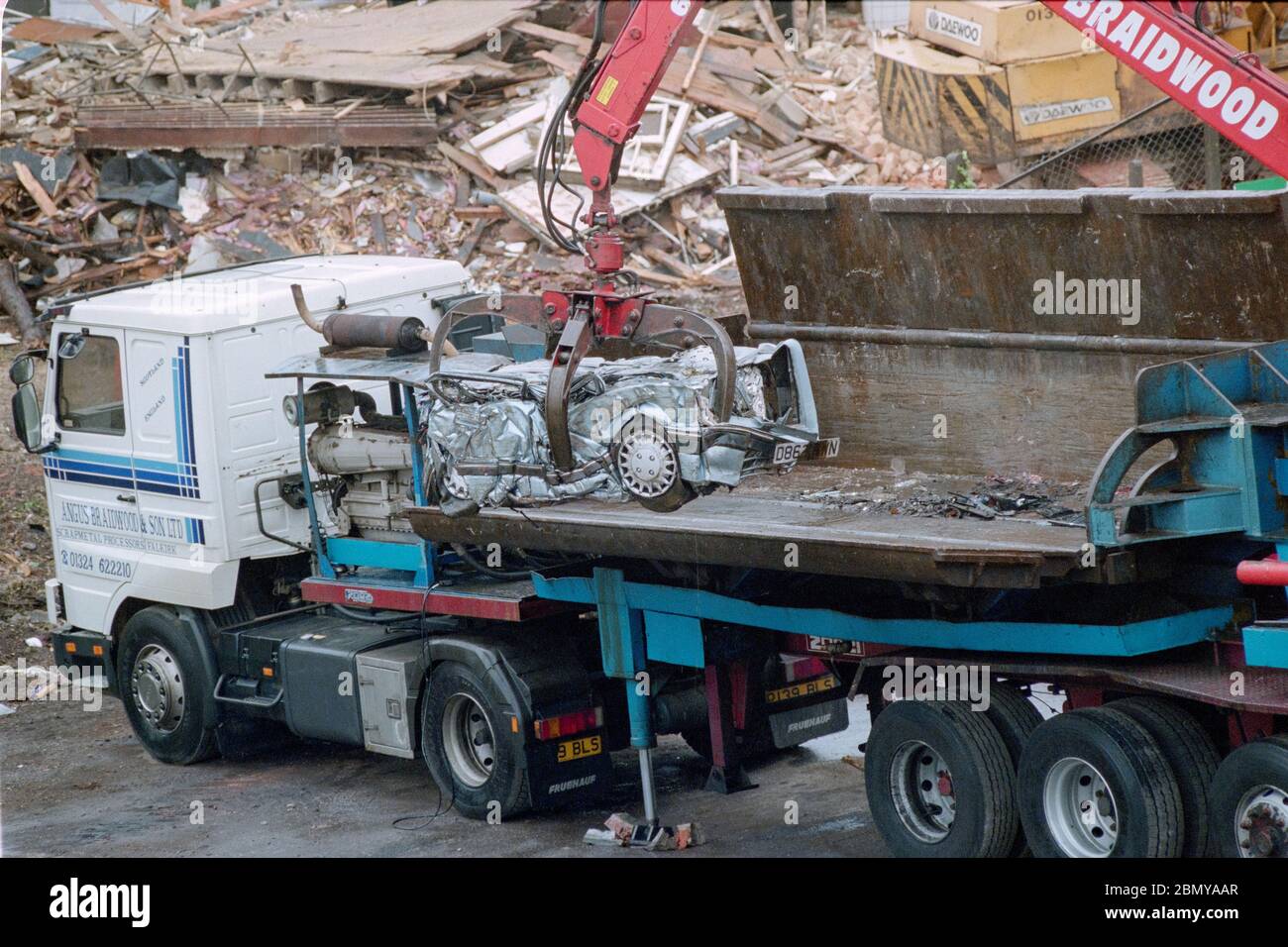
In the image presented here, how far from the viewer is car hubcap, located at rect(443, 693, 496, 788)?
8484mm

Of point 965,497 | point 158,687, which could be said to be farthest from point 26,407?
point 965,497

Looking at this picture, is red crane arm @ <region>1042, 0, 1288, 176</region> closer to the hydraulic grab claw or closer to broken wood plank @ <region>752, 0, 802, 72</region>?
the hydraulic grab claw

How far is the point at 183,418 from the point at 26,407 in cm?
116

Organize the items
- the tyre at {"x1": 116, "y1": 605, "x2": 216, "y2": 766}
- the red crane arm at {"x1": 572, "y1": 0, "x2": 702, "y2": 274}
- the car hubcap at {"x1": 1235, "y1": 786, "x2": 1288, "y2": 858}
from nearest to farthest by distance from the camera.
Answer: the car hubcap at {"x1": 1235, "y1": 786, "x2": 1288, "y2": 858}, the red crane arm at {"x1": 572, "y1": 0, "x2": 702, "y2": 274}, the tyre at {"x1": 116, "y1": 605, "x2": 216, "y2": 766}

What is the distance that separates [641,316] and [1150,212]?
7.77 ft

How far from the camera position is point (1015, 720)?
665 cm

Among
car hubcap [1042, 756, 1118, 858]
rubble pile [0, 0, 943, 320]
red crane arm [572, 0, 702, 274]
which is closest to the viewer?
car hubcap [1042, 756, 1118, 858]

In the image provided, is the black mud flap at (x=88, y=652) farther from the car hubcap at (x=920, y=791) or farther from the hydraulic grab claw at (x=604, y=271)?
the car hubcap at (x=920, y=791)

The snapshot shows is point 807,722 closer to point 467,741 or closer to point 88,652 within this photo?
point 467,741

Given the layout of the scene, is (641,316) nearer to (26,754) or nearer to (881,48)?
(26,754)

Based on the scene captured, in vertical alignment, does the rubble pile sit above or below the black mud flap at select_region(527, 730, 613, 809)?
above

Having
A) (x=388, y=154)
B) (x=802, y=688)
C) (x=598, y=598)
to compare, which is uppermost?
(x=388, y=154)

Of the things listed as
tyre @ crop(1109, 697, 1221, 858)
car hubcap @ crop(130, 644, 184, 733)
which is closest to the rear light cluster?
car hubcap @ crop(130, 644, 184, 733)

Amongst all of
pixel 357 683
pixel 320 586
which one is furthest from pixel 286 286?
pixel 357 683
